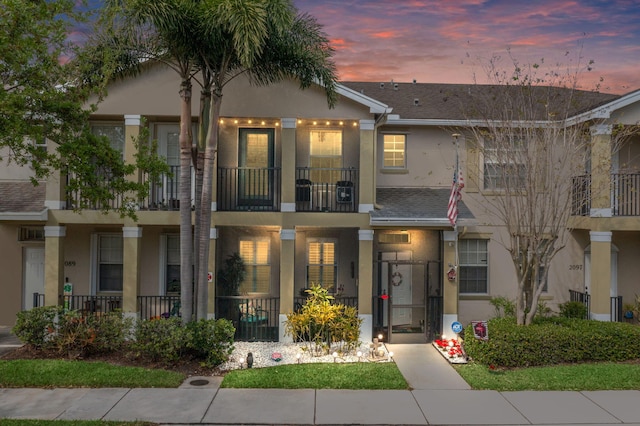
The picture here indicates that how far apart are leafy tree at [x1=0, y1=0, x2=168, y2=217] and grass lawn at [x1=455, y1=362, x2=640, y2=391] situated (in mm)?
8447

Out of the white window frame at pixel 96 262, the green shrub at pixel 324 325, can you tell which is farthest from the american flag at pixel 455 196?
the white window frame at pixel 96 262

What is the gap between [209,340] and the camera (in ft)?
41.1

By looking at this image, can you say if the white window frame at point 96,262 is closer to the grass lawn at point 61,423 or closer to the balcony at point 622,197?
the grass lawn at point 61,423

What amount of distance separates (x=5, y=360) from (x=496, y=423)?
10339mm

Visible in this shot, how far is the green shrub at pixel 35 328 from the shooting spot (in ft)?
43.0

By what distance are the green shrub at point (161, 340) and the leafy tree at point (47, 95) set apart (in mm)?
2816

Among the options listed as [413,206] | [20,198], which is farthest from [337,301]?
[20,198]

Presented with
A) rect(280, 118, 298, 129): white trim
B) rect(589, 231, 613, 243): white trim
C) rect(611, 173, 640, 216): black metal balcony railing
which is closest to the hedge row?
rect(280, 118, 298, 129): white trim

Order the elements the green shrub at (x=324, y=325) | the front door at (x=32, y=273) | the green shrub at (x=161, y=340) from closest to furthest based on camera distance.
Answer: the green shrub at (x=161, y=340) < the green shrub at (x=324, y=325) < the front door at (x=32, y=273)

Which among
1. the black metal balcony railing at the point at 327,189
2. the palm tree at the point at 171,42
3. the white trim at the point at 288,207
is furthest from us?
the black metal balcony railing at the point at 327,189

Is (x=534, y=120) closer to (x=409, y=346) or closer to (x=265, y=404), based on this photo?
(x=409, y=346)

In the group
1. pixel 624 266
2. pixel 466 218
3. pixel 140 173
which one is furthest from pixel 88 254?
pixel 624 266

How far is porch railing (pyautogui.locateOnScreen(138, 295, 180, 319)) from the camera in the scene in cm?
1590

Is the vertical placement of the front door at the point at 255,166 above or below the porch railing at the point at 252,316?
above
